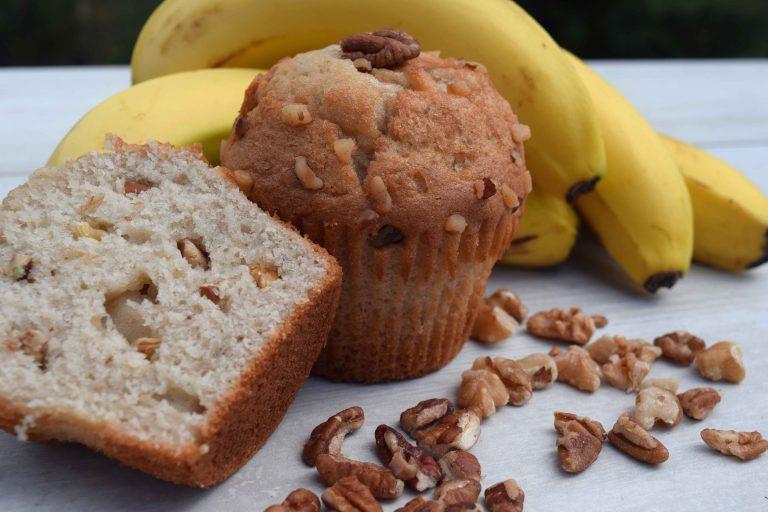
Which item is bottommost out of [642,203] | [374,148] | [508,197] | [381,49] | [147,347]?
[642,203]

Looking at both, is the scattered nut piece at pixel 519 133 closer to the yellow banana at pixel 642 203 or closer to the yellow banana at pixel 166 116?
the yellow banana at pixel 642 203

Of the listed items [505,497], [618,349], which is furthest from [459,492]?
[618,349]

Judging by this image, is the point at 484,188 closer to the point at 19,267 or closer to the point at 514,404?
the point at 514,404

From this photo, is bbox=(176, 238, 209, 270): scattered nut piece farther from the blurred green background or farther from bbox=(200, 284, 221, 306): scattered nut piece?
the blurred green background

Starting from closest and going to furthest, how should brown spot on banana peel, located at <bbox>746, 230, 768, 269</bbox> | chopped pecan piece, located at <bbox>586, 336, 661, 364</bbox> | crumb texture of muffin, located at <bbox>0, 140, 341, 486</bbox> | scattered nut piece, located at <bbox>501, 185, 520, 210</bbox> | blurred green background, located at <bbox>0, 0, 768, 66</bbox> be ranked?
crumb texture of muffin, located at <bbox>0, 140, 341, 486</bbox> → scattered nut piece, located at <bbox>501, 185, 520, 210</bbox> → chopped pecan piece, located at <bbox>586, 336, 661, 364</bbox> → brown spot on banana peel, located at <bbox>746, 230, 768, 269</bbox> → blurred green background, located at <bbox>0, 0, 768, 66</bbox>

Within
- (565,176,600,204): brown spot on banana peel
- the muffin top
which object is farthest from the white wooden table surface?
the muffin top

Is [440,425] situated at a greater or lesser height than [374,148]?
lesser

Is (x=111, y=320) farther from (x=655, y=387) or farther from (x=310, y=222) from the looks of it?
(x=655, y=387)
